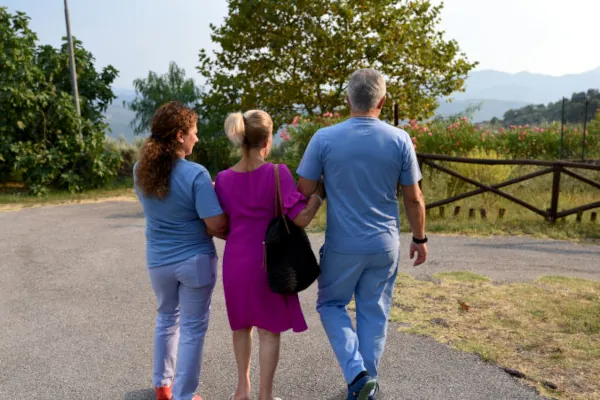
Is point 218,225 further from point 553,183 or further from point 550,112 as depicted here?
point 550,112

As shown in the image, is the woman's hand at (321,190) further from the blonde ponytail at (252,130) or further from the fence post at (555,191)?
the fence post at (555,191)

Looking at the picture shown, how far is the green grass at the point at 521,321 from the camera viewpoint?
3.91m

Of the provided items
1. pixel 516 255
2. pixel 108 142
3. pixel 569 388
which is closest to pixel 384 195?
pixel 569 388

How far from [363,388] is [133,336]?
245cm

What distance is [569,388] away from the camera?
3633mm

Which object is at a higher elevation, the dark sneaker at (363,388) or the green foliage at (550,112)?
the green foliage at (550,112)

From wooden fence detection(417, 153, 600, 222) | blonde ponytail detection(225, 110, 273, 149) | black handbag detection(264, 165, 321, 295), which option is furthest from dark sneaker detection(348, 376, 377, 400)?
wooden fence detection(417, 153, 600, 222)

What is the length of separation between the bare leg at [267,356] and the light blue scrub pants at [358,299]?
0.34 meters

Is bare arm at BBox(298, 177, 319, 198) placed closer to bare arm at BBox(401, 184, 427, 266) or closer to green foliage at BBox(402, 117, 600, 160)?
bare arm at BBox(401, 184, 427, 266)

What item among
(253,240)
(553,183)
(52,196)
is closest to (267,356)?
(253,240)

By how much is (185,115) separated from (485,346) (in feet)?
9.45

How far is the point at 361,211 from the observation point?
3252 millimetres

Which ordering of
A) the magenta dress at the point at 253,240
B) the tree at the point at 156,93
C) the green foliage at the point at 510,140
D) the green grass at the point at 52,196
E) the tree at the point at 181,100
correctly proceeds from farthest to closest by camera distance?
the tree at the point at 156,93 < the tree at the point at 181,100 < the green foliage at the point at 510,140 < the green grass at the point at 52,196 < the magenta dress at the point at 253,240

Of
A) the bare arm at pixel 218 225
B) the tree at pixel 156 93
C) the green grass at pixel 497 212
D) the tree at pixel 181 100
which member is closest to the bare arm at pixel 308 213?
the bare arm at pixel 218 225
